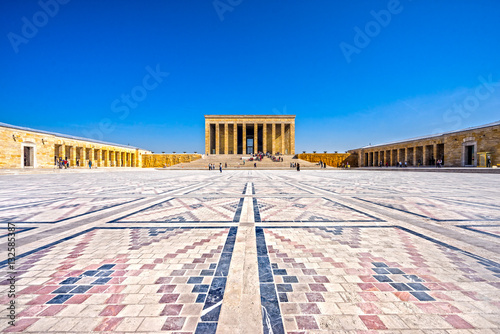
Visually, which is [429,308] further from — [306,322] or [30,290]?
[30,290]

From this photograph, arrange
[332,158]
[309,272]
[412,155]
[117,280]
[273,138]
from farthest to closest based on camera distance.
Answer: [273,138], [332,158], [412,155], [309,272], [117,280]

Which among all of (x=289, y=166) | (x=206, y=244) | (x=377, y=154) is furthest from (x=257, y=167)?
(x=206, y=244)

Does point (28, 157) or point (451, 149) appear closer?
point (28, 157)

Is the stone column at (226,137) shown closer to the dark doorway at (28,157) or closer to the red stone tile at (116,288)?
the dark doorway at (28,157)

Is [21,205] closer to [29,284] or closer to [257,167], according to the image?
[29,284]

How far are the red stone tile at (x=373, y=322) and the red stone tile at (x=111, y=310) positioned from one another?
168cm

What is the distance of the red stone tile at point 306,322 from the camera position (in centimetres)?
132

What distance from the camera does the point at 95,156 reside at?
113ft

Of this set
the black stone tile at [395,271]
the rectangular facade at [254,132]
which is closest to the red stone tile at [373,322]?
the black stone tile at [395,271]

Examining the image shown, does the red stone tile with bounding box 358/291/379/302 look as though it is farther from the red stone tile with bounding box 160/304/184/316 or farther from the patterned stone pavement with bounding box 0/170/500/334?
the red stone tile with bounding box 160/304/184/316

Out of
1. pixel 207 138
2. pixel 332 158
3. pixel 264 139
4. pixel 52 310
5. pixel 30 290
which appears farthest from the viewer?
pixel 264 139

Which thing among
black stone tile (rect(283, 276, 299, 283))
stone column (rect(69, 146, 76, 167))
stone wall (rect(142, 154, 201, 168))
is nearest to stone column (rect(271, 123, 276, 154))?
stone wall (rect(142, 154, 201, 168))

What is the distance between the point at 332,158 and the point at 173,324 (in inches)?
1925

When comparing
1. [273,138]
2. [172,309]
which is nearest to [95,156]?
[273,138]
